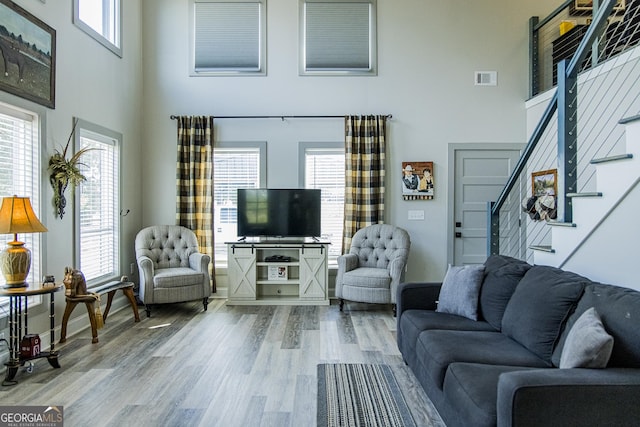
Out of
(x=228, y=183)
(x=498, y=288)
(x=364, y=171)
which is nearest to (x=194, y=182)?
(x=228, y=183)

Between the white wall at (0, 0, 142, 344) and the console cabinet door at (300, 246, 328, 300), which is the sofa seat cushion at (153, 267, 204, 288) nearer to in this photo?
the white wall at (0, 0, 142, 344)

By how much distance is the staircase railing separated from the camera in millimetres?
2717

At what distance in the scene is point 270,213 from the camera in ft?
17.8

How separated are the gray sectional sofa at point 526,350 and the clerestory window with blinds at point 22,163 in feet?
10.9

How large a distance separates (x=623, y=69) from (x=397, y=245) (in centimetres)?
294

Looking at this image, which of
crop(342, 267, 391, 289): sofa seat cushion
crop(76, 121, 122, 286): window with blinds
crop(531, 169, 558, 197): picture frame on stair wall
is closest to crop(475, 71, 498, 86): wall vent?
crop(531, 169, 558, 197): picture frame on stair wall

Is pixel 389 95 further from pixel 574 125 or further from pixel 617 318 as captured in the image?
pixel 617 318

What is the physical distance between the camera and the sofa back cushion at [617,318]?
176cm

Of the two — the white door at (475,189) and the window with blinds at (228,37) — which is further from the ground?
the window with blinds at (228,37)

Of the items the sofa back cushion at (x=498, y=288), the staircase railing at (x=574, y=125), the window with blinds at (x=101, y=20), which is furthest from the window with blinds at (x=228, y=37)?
the sofa back cushion at (x=498, y=288)

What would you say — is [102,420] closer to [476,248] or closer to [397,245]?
[397,245]

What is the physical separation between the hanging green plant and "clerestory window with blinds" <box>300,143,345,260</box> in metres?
2.80

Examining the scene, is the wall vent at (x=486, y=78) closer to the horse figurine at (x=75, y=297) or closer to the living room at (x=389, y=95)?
the living room at (x=389, y=95)

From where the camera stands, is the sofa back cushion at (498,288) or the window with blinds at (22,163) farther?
the window with blinds at (22,163)
